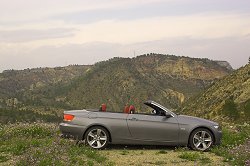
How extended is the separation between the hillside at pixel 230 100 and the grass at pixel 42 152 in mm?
22008

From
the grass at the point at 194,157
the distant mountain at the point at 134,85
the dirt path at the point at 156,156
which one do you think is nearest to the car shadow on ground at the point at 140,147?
the dirt path at the point at 156,156

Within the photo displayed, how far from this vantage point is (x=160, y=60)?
593 feet

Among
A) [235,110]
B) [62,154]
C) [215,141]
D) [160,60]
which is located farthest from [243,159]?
[160,60]

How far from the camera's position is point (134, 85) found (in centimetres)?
14350

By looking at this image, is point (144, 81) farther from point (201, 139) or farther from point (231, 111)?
point (201, 139)

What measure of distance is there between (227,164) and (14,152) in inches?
215

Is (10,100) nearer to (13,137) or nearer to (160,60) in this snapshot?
(160,60)

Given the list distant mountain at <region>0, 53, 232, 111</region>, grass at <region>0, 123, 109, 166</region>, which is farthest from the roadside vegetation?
distant mountain at <region>0, 53, 232, 111</region>

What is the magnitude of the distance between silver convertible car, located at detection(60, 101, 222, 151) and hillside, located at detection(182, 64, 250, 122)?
67.3ft

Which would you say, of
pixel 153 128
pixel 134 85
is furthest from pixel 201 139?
pixel 134 85

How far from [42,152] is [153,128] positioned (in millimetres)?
3242

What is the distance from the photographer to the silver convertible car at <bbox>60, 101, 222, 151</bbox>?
10651 millimetres

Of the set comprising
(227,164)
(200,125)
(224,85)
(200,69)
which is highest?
(200,69)

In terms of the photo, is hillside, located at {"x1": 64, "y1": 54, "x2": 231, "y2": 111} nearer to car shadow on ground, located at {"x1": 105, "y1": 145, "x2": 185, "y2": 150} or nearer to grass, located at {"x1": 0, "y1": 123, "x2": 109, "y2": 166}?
grass, located at {"x1": 0, "y1": 123, "x2": 109, "y2": 166}
